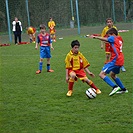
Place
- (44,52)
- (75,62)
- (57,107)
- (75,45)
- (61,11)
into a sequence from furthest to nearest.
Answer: (61,11) → (44,52) → (75,62) → (75,45) → (57,107)

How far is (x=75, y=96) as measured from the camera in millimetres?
9023

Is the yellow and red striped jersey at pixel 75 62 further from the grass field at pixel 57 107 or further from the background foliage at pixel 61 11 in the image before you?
the background foliage at pixel 61 11

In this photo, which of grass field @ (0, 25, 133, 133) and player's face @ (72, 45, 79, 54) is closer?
grass field @ (0, 25, 133, 133)

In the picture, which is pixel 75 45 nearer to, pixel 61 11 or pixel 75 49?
pixel 75 49

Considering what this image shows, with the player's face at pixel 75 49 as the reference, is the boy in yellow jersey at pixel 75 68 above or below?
Result: below

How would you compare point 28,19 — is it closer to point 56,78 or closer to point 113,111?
point 56,78

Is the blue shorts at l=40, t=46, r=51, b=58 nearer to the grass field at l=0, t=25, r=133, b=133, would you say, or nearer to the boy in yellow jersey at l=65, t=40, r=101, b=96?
the grass field at l=0, t=25, r=133, b=133

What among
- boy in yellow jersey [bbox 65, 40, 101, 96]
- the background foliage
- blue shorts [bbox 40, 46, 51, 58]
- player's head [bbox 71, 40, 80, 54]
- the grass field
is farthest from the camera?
the background foliage

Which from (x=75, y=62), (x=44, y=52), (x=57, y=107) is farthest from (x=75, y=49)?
(x=44, y=52)

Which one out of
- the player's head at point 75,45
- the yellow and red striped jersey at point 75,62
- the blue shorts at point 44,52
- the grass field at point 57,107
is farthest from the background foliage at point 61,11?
the player's head at point 75,45

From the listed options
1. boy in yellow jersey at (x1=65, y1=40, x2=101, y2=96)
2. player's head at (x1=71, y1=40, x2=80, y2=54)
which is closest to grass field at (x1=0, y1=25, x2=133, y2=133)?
boy in yellow jersey at (x1=65, y1=40, x2=101, y2=96)

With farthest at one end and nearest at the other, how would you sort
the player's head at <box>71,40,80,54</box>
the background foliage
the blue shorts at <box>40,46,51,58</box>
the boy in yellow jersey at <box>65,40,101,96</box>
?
1. the background foliage
2. the blue shorts at <box>40,46,51,58</box>
3. the boy in yellow jersey at <box>65,40,101,96</box>
4. the player's head at <box>71,40,80,54</box>

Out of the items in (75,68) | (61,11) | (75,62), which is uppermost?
(61,11)

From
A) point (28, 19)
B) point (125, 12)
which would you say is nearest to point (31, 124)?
point (28, 19)
